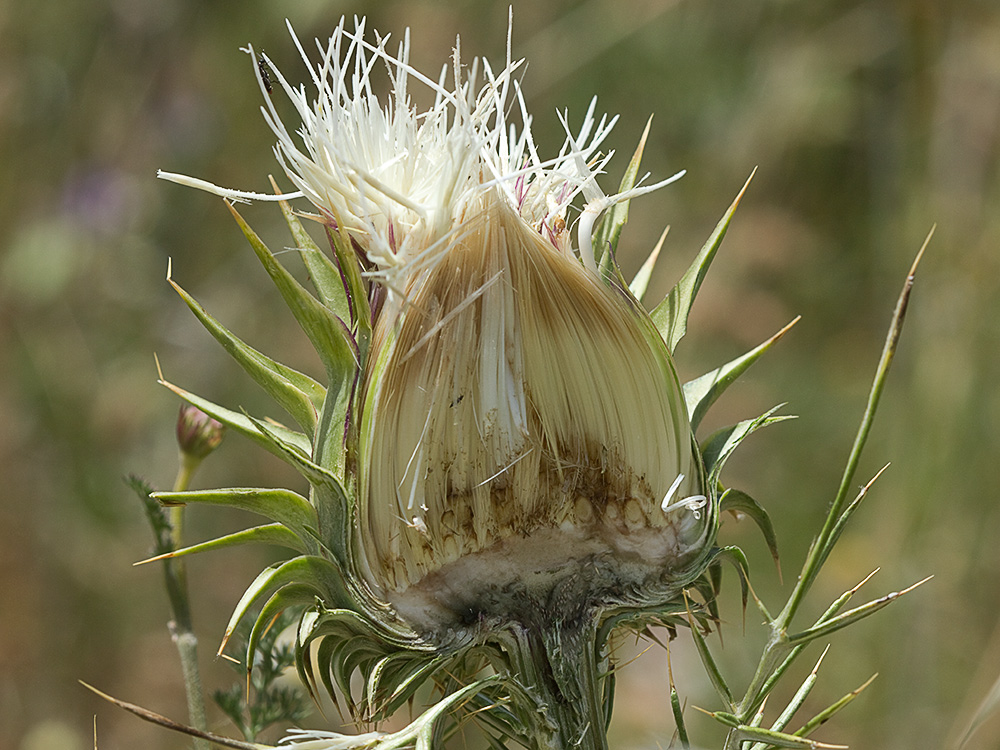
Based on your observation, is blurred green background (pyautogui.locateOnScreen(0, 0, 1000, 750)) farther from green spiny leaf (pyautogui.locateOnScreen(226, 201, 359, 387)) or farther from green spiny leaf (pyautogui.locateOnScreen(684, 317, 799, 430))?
green spiny leaf (pyautogui.locateOnScreen(226, 201, 359, 387))

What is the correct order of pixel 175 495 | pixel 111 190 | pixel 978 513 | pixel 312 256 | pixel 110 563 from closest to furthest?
pixel 175 495 → pixel 312 256 → pixel 978 513 → pixel 110 563 → pixel 111 190

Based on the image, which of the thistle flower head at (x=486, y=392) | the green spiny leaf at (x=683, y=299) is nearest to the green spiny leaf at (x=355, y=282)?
the thistle flower head at (x=486, y=392)

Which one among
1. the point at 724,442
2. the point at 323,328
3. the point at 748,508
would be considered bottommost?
the point at 748,508

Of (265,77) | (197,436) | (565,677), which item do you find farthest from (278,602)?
(265,77)

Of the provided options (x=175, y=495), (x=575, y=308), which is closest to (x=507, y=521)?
(x=575, y=308)

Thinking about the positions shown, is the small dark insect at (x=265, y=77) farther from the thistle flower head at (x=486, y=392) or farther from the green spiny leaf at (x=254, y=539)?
the green spiny leaf at (x=254, y=539)

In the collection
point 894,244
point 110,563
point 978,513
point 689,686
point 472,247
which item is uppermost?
point 472,247

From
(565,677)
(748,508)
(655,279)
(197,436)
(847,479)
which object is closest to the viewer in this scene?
(847,479)

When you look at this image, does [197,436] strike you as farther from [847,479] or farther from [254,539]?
[847,479]

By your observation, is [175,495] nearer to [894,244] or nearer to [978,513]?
[978,513]
